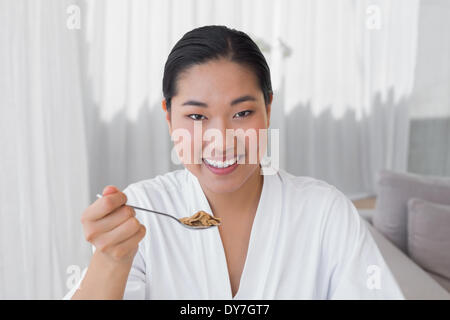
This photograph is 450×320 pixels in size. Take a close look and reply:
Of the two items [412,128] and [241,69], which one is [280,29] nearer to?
[412,128]

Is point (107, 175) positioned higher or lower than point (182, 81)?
lower

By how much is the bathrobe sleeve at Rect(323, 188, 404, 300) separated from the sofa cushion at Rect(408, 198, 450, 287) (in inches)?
25.7

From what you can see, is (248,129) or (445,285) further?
(445,285)

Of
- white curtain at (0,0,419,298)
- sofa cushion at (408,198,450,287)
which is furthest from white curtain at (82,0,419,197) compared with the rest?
sofa cushion at (408,198,450,287)

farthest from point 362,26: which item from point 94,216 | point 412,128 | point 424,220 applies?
point 94,216

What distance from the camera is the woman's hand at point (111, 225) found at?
0.71 metres

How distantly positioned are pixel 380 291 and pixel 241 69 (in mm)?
617

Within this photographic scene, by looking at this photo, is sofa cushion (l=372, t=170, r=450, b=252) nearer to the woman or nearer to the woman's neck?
the woman

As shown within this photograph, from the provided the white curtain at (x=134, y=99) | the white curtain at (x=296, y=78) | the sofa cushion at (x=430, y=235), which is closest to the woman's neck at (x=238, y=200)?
the sofa cushion at (x=430, y=235)

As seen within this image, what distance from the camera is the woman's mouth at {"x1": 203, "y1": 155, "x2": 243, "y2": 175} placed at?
0.87 m

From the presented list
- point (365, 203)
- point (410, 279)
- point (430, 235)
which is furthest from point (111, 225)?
point (365, 203)

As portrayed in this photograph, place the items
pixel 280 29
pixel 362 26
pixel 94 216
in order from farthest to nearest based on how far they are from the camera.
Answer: pixel 362 26, pixel 280 29, pixel 94 216

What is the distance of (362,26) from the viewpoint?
11.1 feet
